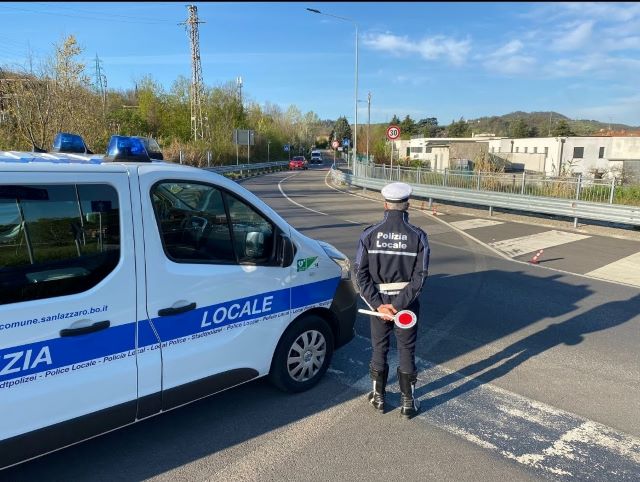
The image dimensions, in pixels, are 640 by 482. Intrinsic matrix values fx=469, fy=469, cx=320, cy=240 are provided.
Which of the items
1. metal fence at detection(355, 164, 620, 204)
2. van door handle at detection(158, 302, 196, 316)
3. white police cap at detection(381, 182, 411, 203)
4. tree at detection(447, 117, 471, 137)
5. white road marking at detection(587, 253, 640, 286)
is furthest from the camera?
tree at detection(447, 117, 471, 137)

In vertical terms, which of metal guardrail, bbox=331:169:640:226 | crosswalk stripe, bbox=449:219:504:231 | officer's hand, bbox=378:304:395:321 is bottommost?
crosswalk stripe, bbox=449:219:504:231

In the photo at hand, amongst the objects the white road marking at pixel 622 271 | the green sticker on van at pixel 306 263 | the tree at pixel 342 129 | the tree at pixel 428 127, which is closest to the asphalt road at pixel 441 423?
the green sticker on van at pixel 306 263

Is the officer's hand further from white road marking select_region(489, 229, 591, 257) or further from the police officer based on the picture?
white road marking select_region(489, 229, 591, 257)

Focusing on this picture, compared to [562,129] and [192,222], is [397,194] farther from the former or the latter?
[562,129]

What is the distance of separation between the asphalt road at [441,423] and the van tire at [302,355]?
13cm

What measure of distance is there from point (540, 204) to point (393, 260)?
1267 cm

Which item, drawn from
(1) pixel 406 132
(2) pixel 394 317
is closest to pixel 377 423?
(2) pixel 394 317

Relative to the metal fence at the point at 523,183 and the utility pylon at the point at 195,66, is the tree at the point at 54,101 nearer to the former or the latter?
the metal fence at the point at 523,183

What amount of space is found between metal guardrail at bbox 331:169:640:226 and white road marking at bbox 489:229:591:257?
872mm

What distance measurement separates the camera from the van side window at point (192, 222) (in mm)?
3070

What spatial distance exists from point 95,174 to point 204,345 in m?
1.30

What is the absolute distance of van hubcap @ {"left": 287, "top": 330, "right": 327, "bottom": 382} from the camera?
12.8 ft

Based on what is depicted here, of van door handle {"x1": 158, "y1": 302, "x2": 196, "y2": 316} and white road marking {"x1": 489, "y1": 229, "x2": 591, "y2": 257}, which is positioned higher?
van door handle {"x1": 158, "y1": 302, "x2": 196, "y2": 316}

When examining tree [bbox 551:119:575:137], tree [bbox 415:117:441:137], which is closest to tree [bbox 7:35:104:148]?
tree [bbox 551:119:575:137]
